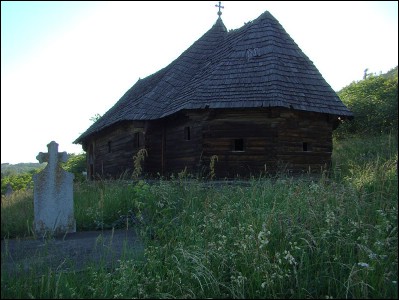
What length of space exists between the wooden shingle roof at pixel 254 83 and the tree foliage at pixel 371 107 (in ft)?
23.4

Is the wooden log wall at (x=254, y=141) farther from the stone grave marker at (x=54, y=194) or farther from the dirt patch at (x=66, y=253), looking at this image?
the dirt patch at (x=66, y=253)

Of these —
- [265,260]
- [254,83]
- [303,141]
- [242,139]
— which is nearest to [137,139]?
[242,139]

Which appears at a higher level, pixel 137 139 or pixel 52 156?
pixel 137 139

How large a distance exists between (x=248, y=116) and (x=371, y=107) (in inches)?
447

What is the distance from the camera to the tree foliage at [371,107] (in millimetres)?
18438

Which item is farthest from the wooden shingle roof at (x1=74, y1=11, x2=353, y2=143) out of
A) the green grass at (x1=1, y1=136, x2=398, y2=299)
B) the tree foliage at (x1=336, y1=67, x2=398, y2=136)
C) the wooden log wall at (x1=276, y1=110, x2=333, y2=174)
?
the tree foliage at (x1=336, y1=67, x2=398, y2=136)

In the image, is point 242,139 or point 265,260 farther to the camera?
point 242,139

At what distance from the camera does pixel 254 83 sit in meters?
11.5

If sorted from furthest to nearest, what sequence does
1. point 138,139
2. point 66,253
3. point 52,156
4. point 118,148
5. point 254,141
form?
point 118,148, point 138,139, point 254,141, point 52,156, point 66,253

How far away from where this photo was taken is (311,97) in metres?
11.6

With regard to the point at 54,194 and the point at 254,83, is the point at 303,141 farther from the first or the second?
the point at 54,194

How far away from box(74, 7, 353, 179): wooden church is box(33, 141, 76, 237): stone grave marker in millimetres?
5262

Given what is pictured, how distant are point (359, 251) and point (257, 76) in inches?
349

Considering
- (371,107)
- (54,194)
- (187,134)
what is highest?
(371,107)
